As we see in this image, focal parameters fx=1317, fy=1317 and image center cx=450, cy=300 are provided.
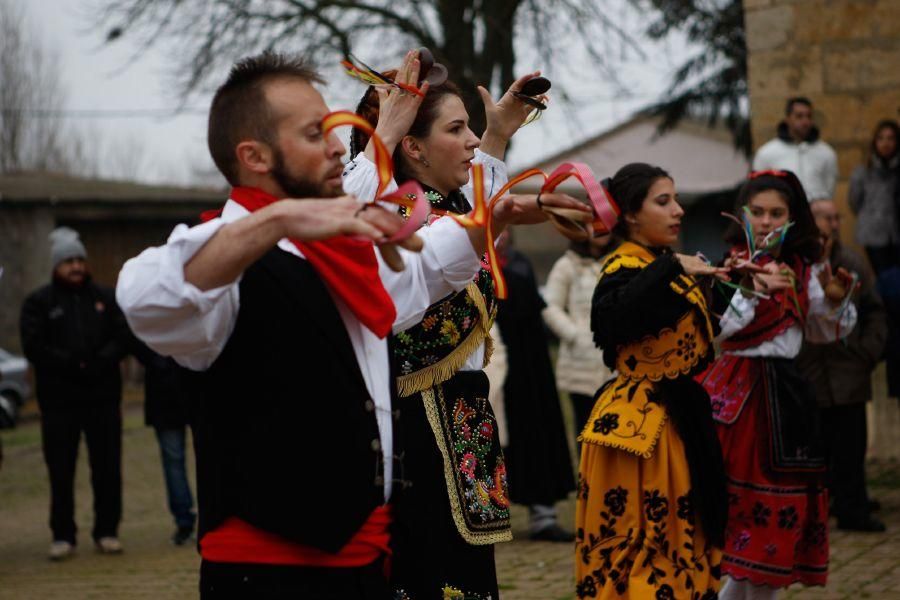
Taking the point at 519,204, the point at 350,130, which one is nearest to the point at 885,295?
the point at 350,130

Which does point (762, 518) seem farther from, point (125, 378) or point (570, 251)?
point (125, 378)

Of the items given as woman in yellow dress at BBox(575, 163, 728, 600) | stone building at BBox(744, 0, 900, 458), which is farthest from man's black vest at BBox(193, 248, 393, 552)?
stone building at BBox(744, 0, 900, 458)

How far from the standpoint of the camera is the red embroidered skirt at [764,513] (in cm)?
546

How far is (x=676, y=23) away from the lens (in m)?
20.1

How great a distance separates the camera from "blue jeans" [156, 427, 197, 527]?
953 centimetres

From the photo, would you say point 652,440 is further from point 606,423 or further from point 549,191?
point 549,191

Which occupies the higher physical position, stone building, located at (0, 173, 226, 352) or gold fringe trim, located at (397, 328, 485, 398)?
stone building, located at (0, 173, 226, 352)

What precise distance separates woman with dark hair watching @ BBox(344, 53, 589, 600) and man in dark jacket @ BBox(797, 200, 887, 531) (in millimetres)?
4473

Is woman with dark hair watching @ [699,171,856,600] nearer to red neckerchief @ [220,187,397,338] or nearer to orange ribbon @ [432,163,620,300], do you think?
orange ribbon @ [432,163,620,300]

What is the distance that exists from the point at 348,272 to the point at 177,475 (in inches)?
277

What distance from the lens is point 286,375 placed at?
2.71 meters

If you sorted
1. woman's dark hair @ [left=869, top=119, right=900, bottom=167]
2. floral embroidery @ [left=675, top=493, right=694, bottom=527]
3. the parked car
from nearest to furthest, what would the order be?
floral embroidery @ [left=675, top=493, right=694, bottom=527]
woman's dark hair @ [left=869, top=119, right=900, bottom=167]
the parked car

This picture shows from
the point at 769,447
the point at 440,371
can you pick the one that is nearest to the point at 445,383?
the point at 440,371

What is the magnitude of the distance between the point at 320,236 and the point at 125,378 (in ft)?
66.8
